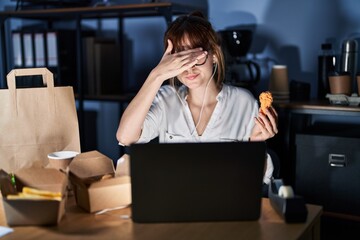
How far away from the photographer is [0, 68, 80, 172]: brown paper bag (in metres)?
1.47

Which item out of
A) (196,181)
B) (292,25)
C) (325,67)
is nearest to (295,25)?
(292,25)

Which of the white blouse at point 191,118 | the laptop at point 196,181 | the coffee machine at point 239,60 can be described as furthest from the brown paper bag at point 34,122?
the coffee machine at point 239,60

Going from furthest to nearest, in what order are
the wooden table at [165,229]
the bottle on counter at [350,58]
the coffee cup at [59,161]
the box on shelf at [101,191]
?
the bottle on counter at [350,58] < the coffee cup at [59,161] < the box on shelf at [101,191] < the wooden table at [165,229]

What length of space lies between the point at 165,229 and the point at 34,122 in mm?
633

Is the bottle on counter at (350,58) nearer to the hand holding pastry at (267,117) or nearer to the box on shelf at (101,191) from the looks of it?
the hand holding pastry at (267,117)

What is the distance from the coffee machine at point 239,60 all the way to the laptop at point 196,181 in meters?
1.56

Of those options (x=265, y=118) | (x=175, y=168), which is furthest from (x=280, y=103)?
(x=175, y=168)

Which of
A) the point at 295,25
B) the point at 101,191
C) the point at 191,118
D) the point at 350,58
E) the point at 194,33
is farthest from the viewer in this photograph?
the point at 295,25

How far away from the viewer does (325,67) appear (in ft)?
8.59

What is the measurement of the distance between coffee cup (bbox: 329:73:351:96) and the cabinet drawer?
27cm

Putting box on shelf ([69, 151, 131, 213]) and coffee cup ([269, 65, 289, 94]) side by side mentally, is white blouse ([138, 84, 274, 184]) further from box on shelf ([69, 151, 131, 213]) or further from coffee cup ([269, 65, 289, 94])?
coffee cup ([269, 65, 289, 94])

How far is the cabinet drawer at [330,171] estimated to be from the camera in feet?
7.76

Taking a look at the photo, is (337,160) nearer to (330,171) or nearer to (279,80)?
(330,171)

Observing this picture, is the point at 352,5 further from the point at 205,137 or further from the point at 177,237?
the point at 177,237
